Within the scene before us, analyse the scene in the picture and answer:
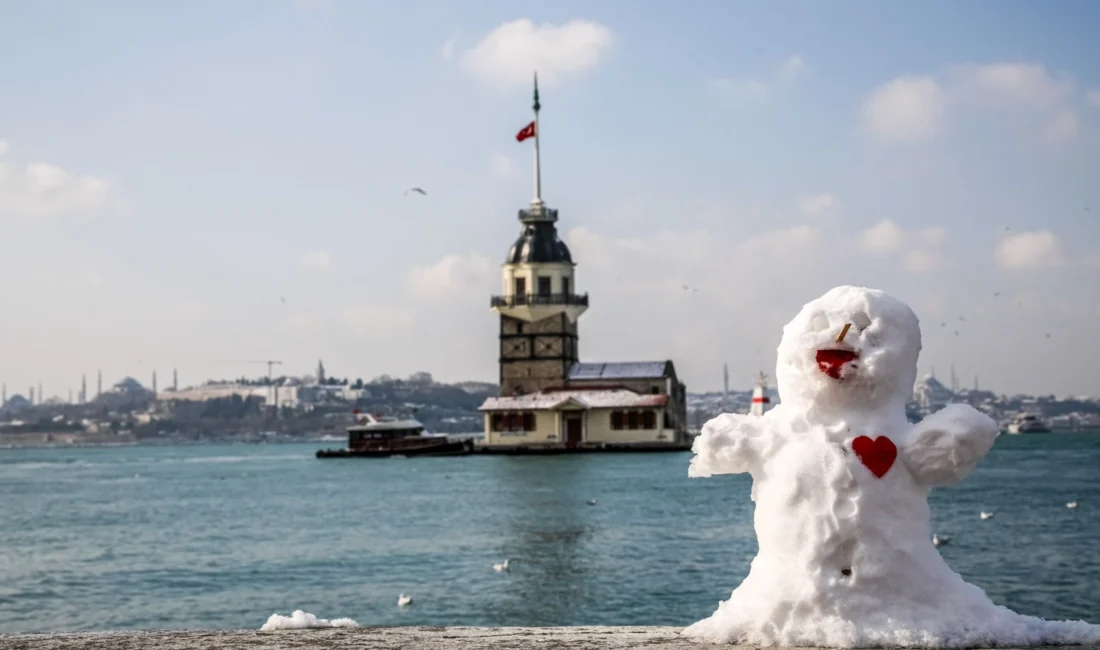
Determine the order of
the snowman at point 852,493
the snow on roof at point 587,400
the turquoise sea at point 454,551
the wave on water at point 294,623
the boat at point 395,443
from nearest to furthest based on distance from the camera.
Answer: the snowman at point 852,493
the wave on water at point 294,623
the turquoise sea at point 454,551
the snow on roof at point 587,400
the boat at point 395,443

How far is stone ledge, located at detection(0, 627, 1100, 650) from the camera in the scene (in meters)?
6.22

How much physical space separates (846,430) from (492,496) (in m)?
33.3

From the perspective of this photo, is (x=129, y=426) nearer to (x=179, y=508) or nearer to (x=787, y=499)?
(x=179, y=508)

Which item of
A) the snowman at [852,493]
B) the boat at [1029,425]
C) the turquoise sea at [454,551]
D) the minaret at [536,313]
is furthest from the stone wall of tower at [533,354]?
the boat at [1029,425]

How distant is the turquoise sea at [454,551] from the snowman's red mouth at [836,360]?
33.3 feet

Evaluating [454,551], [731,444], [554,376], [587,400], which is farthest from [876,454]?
[554,376]

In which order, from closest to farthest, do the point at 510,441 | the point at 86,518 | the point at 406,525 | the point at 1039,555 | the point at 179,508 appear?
1. the point at 1039,555
2. the point at 406,525
3. the point at 86,518
4. the point at 179,508
5. the point at 510,441

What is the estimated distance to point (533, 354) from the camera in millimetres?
69062

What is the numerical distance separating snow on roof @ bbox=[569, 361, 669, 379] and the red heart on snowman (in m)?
62.5

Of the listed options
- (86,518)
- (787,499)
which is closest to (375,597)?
(787,499)

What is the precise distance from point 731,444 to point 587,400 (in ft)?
199

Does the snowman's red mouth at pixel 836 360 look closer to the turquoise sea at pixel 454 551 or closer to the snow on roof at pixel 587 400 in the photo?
the turquoise sea at pixel 454 551

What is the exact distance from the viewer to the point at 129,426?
17912cm

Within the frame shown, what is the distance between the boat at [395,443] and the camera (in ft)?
231
